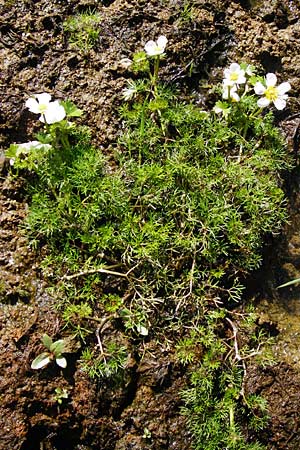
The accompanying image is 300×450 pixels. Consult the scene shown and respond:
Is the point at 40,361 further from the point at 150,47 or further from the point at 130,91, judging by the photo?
the point at 150,47

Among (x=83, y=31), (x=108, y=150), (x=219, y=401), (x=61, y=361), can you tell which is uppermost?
(x=83, y=31)

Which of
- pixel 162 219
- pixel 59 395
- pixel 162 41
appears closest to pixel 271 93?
pixel 162 41

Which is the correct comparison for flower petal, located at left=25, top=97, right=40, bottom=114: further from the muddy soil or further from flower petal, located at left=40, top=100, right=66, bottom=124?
the muddy soil

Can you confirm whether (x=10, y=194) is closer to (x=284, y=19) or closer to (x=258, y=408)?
(x=258, y=408)

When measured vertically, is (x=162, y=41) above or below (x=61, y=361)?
above

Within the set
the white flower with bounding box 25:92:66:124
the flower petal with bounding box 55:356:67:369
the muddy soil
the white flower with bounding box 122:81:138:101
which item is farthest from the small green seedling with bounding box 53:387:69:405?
the white flower with bounding box 122:81:138:101

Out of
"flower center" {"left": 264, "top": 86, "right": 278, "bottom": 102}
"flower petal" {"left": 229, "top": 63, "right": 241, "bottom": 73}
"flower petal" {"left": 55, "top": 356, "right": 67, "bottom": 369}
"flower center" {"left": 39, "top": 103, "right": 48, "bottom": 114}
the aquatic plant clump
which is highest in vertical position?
"flower center" {"left": 39, "top": 103, "right": 48, "bottom": 114}
